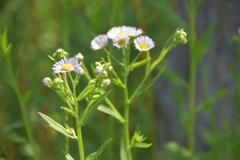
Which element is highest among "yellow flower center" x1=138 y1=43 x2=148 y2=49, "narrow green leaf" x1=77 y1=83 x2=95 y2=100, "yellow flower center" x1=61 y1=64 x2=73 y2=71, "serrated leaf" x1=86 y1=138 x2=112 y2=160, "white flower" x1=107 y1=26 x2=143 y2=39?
"white flower" x1=107 y1=26 x2=143 y2=39

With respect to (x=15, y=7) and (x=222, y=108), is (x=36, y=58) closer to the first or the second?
(x=15, y=7)

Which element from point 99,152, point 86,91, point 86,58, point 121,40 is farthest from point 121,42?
point 86,58

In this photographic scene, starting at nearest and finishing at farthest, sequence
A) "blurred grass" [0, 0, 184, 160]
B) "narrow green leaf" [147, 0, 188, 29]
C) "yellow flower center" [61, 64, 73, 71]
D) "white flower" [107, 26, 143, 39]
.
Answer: "yellow flower center" [61, 64, 73, 71], "white flower" [107, 26, 143, 39], "narrow green leaf" [147, 0, 188, 29], "blurred grass" [0, 0, 184, 160]

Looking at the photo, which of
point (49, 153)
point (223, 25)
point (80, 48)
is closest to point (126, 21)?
point (80, 48)

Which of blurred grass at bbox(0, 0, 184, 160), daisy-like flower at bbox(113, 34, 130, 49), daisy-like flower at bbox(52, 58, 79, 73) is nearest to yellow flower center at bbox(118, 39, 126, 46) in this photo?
daisy-like flower at bbox(113, 34, 130, 49)

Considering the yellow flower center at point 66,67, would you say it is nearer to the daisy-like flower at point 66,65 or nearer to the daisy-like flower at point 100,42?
the daisy-like flower at point 66,65

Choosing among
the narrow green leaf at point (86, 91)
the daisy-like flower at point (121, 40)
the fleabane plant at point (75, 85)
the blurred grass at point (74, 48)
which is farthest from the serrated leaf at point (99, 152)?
the blurred grass at point (74, 48)

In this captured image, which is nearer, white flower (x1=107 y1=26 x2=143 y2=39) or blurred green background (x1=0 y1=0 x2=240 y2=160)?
white flower (x1=107 y1=26 x2=143 y2=39)

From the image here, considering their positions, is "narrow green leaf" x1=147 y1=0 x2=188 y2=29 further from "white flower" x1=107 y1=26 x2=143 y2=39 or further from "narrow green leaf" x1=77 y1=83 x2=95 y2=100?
"narrow green leaf" x1=77 y1=83 x2=95 y2=100
